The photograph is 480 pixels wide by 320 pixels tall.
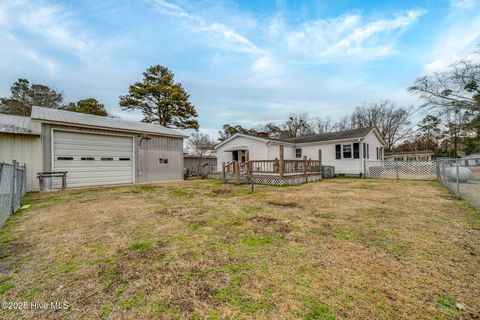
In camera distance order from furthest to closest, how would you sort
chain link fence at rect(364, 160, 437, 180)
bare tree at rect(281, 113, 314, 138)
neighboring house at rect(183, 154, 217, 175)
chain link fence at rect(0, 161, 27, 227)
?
bare tree at rect(281, 113, 314, 138) < neighboring house at rect(183, 154, 217, 175) < chain link fence at rect(364, 160, 437, 180) < chain link fence at rect(0, 161, 27, 227)

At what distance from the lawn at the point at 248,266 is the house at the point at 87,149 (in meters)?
6.36

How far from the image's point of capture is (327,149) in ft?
51.7

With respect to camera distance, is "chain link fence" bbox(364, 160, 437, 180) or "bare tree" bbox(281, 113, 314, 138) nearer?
"chain link fence" bbox(364, 160, 437, 180)

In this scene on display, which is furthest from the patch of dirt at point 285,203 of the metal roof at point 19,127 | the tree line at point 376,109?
the tree line at point 376,109

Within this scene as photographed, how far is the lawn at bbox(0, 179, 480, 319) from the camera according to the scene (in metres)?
1.80

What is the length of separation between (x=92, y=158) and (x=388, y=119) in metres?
38.2

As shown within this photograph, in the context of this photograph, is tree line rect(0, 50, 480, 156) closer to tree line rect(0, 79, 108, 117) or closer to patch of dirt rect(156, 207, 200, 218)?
tree line rect(0, 79, 108, 117)

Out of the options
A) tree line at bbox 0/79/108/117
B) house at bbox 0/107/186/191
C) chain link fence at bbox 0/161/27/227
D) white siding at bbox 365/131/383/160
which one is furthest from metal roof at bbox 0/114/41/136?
white siding at bbox 365/131/383/160

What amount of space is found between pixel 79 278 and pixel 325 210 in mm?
5034

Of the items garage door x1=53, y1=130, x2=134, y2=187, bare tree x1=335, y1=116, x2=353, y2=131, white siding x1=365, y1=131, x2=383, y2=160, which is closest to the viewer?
garage door x1=53, y1=130, x2=134, y2=187

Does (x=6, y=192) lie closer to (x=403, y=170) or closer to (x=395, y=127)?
(x=403, y=170)

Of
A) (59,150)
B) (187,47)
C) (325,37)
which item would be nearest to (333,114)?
(325,37)

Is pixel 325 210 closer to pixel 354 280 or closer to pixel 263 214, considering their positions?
pixel 263 214

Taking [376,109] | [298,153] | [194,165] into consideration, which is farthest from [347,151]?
[376,109]
